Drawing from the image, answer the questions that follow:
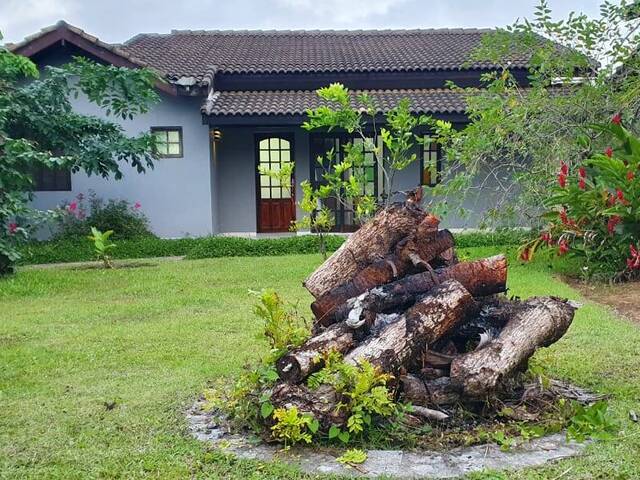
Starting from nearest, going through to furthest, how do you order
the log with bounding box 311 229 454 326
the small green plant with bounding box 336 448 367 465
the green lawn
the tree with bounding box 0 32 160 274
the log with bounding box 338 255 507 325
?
the small green plant with bounding box 336 448 367 465
the green lawn
the log with bounding box 338 255 507 325
the log with bounding box 311 229 454 326
the tree with bounding box 0 32 160 274

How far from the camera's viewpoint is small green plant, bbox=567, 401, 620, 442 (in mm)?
3734

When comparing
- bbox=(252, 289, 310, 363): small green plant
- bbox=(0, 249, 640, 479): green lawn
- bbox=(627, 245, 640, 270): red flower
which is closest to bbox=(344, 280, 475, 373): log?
bbox=(252, 289, 310, 363): small green plant

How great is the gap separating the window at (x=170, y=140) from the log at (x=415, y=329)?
37.8 feet

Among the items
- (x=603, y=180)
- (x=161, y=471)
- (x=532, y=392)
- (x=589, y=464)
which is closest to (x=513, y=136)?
(x=603, y=180)

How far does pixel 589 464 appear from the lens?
340 cm

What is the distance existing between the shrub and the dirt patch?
29.7 ft

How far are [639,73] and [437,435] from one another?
6.60m

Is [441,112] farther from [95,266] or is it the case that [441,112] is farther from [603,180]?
[95,266]

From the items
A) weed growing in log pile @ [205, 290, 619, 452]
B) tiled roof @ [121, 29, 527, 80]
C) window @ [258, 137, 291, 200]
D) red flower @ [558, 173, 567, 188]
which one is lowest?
weed growing in log pile @ [205, 290, 619, 452]

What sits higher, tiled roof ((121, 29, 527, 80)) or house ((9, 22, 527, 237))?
tiled roof ((121, 29, 527, 80))

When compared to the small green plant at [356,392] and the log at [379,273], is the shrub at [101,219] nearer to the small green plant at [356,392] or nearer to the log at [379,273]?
the log at [379,273]

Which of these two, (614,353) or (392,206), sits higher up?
(392,206)

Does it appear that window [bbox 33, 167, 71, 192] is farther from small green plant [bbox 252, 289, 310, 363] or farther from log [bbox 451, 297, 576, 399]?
log [bbox 451, 297, 576, 399]

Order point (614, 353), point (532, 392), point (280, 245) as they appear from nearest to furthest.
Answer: point (532, 392), point (614, 353), point (280, 245)
